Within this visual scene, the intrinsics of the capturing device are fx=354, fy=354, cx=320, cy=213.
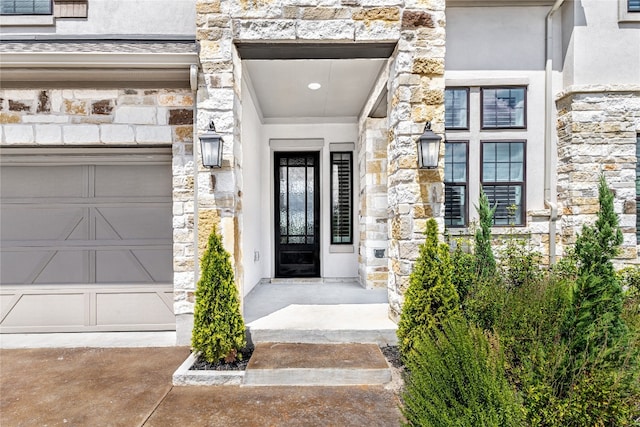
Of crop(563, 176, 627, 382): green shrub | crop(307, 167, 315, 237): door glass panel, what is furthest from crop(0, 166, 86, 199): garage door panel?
crop(563, 176, 627, 382): green shrub

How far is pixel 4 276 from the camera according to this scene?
439 centimetres

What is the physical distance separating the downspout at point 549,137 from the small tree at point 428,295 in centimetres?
286

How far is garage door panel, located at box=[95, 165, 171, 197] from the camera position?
440cm

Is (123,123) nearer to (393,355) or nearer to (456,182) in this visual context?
(393,355)

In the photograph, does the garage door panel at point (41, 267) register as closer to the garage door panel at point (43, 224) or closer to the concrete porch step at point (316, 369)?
the garage door panel at point (43, 224)

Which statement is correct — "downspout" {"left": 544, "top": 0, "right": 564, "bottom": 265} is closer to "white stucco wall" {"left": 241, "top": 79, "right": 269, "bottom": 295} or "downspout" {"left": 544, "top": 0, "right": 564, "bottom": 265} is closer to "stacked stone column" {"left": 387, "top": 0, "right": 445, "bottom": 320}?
"stacked stone column" {"left": 387, "top": 0, "right": 445, "bottom": 320}

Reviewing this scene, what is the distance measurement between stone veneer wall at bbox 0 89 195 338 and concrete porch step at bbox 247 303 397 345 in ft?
3.09

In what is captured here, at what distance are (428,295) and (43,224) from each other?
466cm

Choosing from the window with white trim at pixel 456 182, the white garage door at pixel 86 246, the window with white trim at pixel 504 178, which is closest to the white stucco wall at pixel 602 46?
the window with white trim at pixel 504 178

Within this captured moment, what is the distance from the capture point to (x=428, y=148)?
3656 millimetres

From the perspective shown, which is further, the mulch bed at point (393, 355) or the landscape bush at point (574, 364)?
the mulch bed at point (393, 355)

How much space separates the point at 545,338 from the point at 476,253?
205cm

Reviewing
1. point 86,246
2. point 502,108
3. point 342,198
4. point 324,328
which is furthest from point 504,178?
point 86,246

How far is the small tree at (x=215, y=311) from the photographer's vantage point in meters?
3.35
